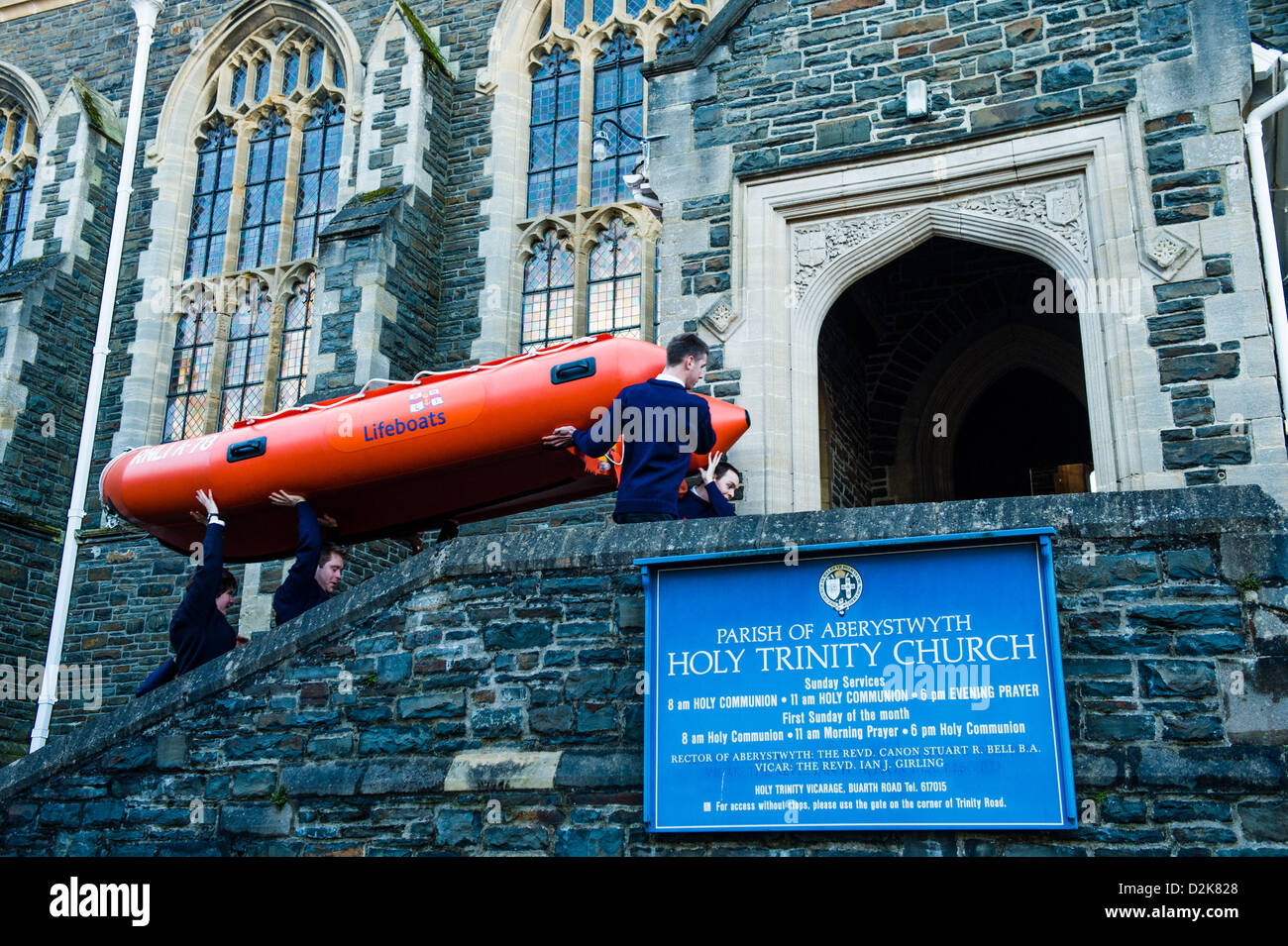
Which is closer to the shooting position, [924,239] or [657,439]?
[657,439]

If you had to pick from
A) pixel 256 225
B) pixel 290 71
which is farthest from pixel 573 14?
pixel 256 225

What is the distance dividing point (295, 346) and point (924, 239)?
9397 millimetres

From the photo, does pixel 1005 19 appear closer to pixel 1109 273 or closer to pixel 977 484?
pixel 1109 273

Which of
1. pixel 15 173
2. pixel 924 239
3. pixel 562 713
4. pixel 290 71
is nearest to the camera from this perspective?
pixel 562 713

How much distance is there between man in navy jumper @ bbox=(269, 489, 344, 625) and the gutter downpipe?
625 centimetres

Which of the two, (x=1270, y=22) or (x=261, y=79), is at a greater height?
(x=261, y=79)

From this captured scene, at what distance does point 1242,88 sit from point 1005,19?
1.79 meters

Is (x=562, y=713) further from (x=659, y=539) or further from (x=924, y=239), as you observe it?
(x=924, y=239)

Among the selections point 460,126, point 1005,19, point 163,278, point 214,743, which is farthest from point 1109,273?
point 163,278

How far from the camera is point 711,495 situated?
782 centimetres

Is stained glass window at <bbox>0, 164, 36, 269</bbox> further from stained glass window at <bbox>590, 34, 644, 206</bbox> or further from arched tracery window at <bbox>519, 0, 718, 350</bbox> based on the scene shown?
stained glass window at <bbox>590, 34, 644, 206</bbox>

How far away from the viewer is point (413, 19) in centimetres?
1598

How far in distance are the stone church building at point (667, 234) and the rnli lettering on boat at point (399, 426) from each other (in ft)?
4.71

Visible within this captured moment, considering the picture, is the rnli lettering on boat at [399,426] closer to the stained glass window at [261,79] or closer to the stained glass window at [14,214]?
the stained glass window at [261,79]
